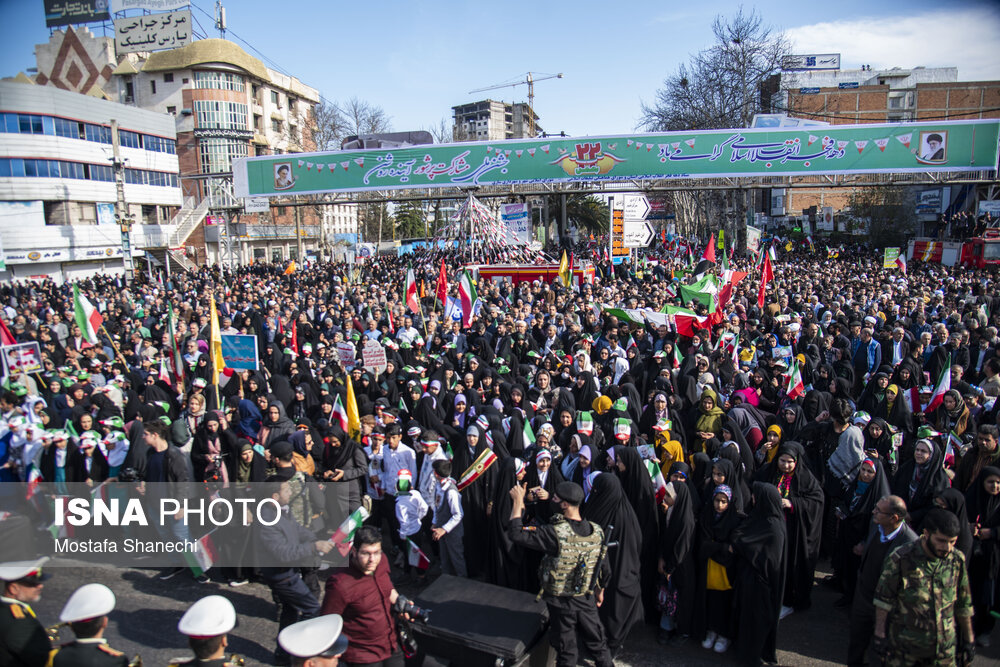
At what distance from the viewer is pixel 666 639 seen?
4.57 meters

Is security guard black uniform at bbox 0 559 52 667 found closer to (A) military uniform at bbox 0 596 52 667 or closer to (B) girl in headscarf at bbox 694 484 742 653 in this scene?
(A) military uniform at bbox 0 596 52 667

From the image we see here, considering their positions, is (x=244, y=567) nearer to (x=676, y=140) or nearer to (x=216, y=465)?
(x=216, y=465)

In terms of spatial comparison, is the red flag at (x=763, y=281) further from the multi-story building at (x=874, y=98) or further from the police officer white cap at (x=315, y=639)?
the multi-story building at (x=874, y=98)

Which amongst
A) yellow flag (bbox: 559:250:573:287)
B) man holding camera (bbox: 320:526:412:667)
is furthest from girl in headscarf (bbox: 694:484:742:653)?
yellow flag (bbox: 559:250:573:287)

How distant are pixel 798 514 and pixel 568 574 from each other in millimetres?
1907

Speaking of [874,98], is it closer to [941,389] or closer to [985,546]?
[941,389]

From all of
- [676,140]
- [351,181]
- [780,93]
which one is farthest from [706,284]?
[780,93]

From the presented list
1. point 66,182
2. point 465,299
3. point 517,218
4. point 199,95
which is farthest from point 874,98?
point 66,182

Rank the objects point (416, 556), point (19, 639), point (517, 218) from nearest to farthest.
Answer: point (19, 639), point (416, 556), point (517, 218)

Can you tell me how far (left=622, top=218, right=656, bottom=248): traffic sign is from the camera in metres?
19.4

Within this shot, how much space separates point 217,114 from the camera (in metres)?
43.3

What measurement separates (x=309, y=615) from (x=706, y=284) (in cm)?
886

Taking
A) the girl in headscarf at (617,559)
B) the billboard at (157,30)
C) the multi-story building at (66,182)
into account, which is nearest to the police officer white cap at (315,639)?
the girl in headscarf at (617,559)

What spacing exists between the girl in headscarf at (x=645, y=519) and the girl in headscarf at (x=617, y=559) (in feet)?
1.35
